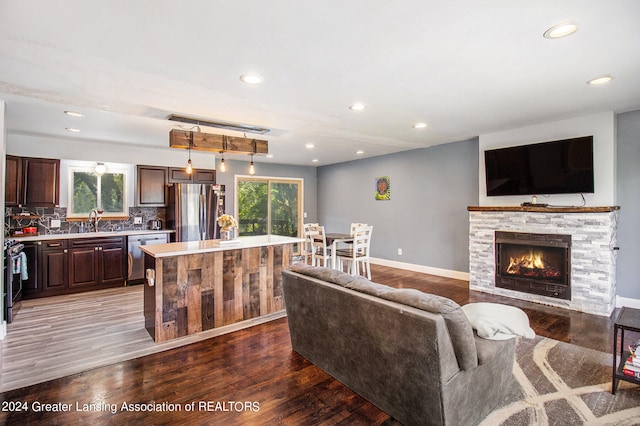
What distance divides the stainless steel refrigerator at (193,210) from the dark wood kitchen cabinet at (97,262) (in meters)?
0.92

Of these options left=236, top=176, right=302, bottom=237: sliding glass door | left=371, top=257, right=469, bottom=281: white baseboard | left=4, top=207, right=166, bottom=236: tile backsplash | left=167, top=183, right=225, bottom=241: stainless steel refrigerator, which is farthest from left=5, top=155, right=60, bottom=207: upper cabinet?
left=371, top=257, right=469, bottom=281: white baseboard

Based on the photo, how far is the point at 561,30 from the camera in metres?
2.03

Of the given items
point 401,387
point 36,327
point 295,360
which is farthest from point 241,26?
point 36,327

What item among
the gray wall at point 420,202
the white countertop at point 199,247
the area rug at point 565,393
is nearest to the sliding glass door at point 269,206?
the gray wall at point 420,202

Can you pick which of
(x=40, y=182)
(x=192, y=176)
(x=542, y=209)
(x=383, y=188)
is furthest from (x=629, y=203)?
(x=40, y=182)

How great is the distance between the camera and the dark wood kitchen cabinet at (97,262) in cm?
504

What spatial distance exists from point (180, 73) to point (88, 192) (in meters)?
4.30

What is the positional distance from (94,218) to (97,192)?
18.5 inches

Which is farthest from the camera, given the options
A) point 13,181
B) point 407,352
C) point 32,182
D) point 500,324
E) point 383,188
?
point 383,188

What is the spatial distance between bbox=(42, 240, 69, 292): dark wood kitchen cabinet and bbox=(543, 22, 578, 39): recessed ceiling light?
640cm

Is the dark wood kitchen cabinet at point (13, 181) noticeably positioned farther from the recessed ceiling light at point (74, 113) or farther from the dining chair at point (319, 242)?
the dining chair at point (319, 242)

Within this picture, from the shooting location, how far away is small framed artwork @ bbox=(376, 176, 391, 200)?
6.91m

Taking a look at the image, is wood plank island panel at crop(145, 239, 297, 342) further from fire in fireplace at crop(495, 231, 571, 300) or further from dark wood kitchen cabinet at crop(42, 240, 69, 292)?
fire in fireplace at crop(495, 231, 571, 300)

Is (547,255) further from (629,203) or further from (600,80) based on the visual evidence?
(600,80)
